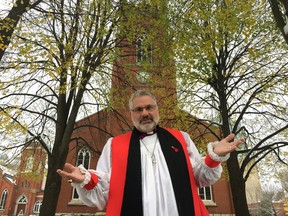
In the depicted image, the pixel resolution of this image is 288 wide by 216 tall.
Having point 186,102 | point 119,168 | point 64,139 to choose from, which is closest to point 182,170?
point 119,168

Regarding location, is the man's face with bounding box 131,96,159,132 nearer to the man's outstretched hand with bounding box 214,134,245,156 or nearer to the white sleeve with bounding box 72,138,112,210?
the white sleeve with bounding box 72,138,112,210

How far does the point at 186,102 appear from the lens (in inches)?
408

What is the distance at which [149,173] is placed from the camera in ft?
8.16

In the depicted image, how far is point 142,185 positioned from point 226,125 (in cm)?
744

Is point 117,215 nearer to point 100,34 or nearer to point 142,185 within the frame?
point 142,185

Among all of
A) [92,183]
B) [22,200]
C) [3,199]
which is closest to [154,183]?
[92,183]

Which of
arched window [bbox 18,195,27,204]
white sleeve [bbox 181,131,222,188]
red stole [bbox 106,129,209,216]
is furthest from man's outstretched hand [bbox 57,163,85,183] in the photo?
arched window [bbox 18,195,27,204]

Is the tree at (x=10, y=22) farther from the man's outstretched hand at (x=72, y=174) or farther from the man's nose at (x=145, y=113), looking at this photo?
the man's outstretched hand at (x=72, y=174)

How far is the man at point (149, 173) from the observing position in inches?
89.7

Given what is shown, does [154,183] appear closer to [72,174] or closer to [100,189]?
[100,189]

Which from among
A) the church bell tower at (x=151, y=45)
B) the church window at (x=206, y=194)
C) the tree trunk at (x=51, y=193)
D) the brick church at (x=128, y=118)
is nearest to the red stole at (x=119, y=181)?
the tree trunk at (x=51, y=193)

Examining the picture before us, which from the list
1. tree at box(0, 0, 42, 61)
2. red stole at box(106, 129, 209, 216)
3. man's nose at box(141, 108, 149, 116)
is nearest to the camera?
red stole at box(106, 129, 209, 216)

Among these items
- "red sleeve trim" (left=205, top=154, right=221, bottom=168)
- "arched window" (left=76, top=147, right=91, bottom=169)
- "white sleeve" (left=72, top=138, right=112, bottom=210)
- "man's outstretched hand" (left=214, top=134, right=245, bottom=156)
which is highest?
"arched window" (left=76, top=147, right=91, bottom=169)

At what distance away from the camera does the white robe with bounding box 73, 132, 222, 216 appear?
7.48 ft
